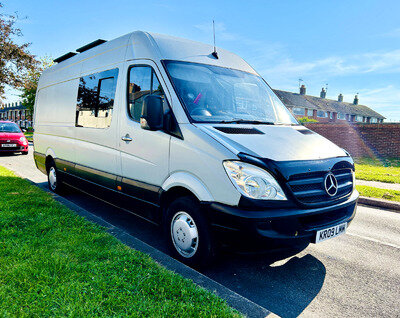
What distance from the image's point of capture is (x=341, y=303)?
297 centimetres

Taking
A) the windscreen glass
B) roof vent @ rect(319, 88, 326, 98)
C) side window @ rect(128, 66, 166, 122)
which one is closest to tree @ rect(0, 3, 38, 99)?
the windscreen glass

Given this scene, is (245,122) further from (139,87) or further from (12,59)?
(12,59)

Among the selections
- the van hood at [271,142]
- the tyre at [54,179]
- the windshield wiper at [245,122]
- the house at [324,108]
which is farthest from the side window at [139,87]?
the house at [324,108]

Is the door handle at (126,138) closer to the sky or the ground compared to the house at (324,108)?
closer to the ground

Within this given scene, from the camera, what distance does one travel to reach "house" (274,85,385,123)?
55438 millimetres

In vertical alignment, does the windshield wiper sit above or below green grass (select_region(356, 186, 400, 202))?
above

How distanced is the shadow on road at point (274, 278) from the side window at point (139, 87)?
1.76 metres

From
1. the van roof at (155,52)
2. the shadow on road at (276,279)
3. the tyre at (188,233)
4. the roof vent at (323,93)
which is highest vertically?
A: the roof vent at (323,93)

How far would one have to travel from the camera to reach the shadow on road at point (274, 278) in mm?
2979

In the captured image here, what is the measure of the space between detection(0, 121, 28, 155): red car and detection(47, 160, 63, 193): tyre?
9.53 m

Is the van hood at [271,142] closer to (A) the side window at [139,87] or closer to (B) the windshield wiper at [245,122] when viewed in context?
(B) the windshield wiper at [245,122]

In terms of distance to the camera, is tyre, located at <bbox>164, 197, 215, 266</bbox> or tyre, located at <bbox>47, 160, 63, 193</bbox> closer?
tyre, located at <bbox>164, 197, 215, 266</bbox>

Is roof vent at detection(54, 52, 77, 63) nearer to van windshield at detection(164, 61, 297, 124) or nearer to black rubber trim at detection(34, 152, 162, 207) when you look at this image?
black rubber trim at detection(34, 152, 162, 207)

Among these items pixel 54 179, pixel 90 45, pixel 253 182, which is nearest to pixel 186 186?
pixel 253 182
